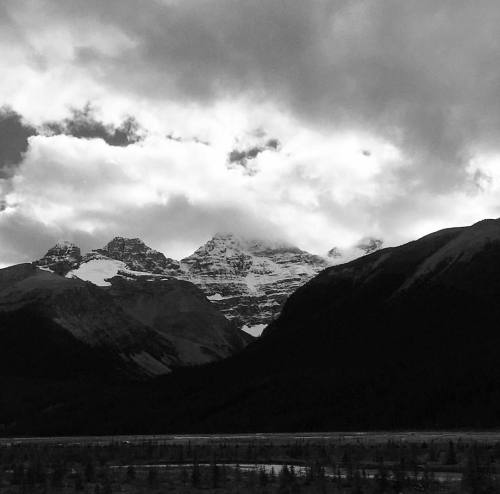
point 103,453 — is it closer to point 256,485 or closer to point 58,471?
point 58,471

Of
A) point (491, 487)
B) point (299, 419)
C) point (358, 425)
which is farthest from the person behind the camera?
point (299, 419)

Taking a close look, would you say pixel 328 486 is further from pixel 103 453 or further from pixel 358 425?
pixel 358 425

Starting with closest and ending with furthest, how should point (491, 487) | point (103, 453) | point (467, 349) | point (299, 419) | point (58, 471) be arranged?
point (491, 487)
point (58, 471)
point (103, 453)
point (299, 419)
point (467, 349)

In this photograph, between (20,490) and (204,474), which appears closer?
(20,490)

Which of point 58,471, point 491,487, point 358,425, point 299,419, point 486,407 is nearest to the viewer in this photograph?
point 491,487

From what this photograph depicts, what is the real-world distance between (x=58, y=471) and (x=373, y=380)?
122 metres

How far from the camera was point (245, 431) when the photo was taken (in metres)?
178

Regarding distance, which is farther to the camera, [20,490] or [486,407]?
[486,407]

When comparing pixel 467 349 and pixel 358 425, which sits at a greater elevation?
pixel 467 349

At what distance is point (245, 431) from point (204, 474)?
111m

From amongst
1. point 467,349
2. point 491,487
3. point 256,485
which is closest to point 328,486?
point 256,485

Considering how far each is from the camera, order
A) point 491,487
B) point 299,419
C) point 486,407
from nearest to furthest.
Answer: point 491,487 < point 486,407 < point 299,419

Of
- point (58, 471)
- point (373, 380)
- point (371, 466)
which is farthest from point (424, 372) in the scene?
point (58, 471)

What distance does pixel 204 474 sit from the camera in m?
69.1
